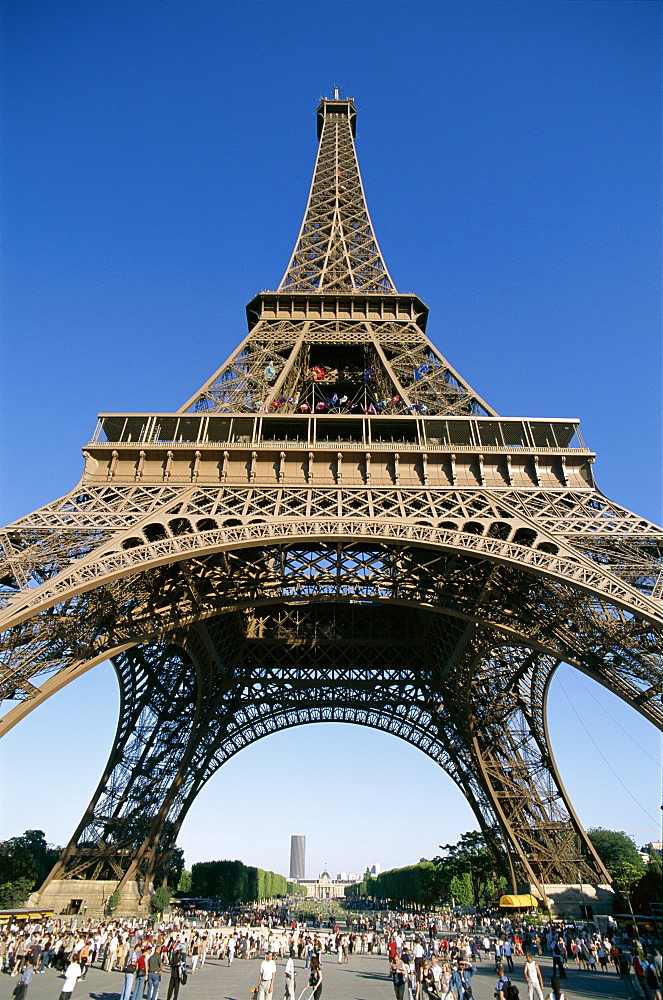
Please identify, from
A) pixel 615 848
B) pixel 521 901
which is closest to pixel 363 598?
pixel 521 901

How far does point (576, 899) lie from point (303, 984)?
711 inches

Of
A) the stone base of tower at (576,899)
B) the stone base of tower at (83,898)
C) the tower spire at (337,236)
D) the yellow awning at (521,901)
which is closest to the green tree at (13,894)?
the stone base of tower at (83,898)

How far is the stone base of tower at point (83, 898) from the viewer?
25.1 metres

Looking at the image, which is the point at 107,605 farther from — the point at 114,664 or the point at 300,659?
the point at 300,659

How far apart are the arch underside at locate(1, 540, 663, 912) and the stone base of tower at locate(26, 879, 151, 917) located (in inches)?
25.3

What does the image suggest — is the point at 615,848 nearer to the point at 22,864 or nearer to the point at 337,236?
the point at 22,864

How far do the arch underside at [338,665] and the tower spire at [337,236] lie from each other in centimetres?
1805

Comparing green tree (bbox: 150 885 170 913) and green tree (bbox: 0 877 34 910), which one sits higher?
green tree (bbox: 0 877 34 910)

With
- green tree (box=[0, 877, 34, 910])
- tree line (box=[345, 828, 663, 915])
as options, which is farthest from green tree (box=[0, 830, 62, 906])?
tree line (box=[345, 828, 663, 915])

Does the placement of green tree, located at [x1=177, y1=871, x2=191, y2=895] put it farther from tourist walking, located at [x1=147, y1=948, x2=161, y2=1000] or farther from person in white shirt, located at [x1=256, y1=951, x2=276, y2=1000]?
person in white shirt, located at [x1=256, y1=951, x2=276, y2=1000]

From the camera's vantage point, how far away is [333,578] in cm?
2172

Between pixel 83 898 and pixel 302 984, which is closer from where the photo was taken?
pixel 302 984

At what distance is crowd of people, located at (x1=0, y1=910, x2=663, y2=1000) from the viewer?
37.6 ft

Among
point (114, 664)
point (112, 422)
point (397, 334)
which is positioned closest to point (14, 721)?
point (112, 422)
